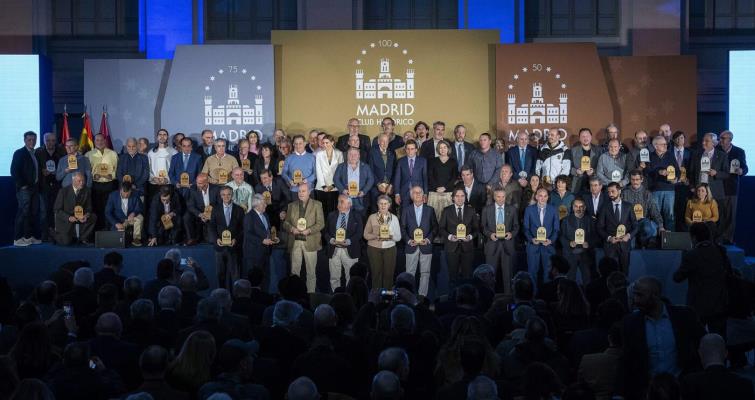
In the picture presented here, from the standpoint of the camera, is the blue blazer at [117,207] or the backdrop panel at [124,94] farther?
the backdrop panel at [124,94]

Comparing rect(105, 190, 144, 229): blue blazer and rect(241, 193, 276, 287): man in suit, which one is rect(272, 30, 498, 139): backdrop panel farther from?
rect(241, 193, 276, 287): man in suit

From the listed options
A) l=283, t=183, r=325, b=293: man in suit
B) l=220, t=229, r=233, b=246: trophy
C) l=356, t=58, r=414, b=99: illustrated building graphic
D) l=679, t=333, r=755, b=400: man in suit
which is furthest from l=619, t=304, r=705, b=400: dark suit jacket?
l=356, t=58, r=414, b=99: illustrated building graphic

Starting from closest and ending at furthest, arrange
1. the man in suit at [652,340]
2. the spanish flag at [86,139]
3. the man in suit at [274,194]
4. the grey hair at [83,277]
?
1. the man in suit at [652,340]
2. the grey hair at [83,277]
3. the man in suit at [274,194]
4. the spanish flag at [86,139]

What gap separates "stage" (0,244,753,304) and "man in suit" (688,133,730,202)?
1.01 metres

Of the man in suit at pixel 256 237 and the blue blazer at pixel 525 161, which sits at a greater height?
the blue blazer at pixel 525 161

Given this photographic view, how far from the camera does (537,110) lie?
50.6ft

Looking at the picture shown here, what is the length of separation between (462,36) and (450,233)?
426 cm

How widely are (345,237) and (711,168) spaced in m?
5.34

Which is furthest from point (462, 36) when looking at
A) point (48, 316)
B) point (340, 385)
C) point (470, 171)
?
point (340, 385)

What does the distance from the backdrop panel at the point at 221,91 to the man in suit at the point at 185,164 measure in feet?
5.07

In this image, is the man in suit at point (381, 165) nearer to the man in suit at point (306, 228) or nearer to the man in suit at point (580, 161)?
the man in suit at point (306, 228)

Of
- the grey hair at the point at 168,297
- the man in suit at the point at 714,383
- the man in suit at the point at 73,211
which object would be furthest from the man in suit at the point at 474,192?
the man in suit at the point at 714,383

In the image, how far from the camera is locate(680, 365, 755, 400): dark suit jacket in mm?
5570

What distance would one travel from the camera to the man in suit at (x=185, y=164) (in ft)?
45.6
